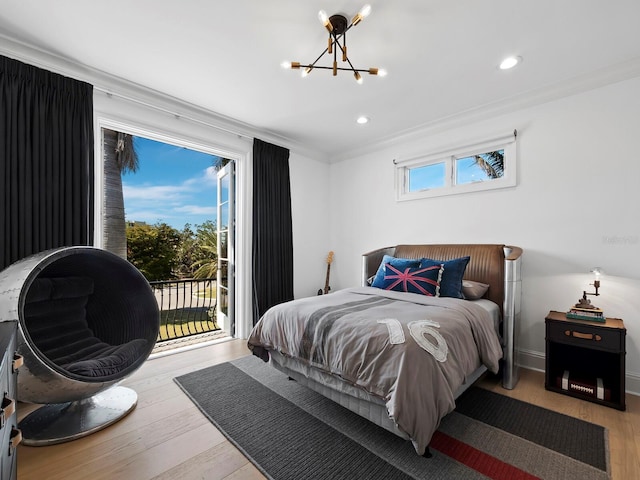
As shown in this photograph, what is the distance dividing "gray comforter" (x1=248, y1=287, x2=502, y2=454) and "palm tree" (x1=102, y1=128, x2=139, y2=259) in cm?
292

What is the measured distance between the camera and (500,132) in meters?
3.03

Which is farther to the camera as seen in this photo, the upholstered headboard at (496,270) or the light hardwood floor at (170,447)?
the upholstered headboard at (496,270)

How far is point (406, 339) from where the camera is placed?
1562 mm

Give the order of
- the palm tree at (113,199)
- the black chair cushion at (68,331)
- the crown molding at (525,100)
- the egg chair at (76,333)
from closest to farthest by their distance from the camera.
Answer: the egg chair at (76,333)
the black chair cushion at (68,331)
the crown molding at (525,100)
the palm tree at (113,199)

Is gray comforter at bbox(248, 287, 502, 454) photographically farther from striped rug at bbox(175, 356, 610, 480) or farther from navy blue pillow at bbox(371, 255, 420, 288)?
navy blue pillow at bbox(371, 255, 420, 288)

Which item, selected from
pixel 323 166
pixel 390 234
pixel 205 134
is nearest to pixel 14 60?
pixel 205 134

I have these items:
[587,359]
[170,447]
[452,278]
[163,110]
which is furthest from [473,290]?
[163,110]

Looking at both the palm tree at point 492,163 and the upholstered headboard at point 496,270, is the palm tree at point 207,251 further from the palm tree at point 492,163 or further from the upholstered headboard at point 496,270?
the palm tree at point 492,163

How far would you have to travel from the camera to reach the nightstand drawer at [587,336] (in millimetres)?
2051

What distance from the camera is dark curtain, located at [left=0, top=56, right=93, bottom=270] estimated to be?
2.08 meters

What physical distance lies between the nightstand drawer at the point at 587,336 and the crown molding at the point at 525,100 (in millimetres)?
2015

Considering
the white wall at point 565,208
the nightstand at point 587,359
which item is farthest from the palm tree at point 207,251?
the nightstand at point 587,359

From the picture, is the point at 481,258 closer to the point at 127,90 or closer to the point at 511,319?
the point at 511,319

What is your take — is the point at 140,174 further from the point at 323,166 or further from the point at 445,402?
the point at 445,402
